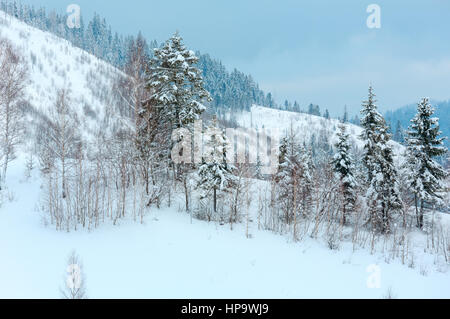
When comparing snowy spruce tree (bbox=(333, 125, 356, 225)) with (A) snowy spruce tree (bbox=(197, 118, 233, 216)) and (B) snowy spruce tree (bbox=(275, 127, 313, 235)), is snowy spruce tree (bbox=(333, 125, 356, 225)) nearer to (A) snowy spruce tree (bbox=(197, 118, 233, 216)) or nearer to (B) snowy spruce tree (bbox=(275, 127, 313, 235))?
(B) snowy spruce tree (bbox=(275, 127, 313, 235))

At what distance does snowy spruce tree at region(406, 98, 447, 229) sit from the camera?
25438 mm

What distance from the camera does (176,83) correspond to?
65.1 feet

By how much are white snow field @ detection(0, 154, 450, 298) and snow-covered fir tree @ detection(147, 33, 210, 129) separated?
835 cm

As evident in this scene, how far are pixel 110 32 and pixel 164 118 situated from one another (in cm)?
16954

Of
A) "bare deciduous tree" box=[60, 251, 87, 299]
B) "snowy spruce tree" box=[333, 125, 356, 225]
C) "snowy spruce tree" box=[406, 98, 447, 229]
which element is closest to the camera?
"bare deciduous tree" box=[60, 251, 87, 299]

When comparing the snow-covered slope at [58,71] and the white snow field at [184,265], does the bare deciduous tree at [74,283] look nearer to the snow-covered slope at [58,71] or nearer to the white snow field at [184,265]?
the white snow field at [184,265]

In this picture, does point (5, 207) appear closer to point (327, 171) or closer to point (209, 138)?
point (209, 138)

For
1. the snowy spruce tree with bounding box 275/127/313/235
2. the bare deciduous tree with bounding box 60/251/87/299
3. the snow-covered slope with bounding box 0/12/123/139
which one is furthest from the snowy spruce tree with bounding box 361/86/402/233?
the snow-covered slope with bounding box 0/12/123/139

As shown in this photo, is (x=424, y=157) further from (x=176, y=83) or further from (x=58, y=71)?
(x=58, y=71)

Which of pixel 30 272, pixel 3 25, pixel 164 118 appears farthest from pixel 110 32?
pixel 30 272

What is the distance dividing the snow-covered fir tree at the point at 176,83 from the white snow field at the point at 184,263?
7870mm

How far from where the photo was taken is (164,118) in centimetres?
2005

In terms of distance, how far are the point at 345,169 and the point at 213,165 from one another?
45.8 ft

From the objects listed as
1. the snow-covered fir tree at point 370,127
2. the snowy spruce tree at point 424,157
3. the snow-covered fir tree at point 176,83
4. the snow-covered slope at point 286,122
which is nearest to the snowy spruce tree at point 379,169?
the snow-covered fir tree at point 370,127
